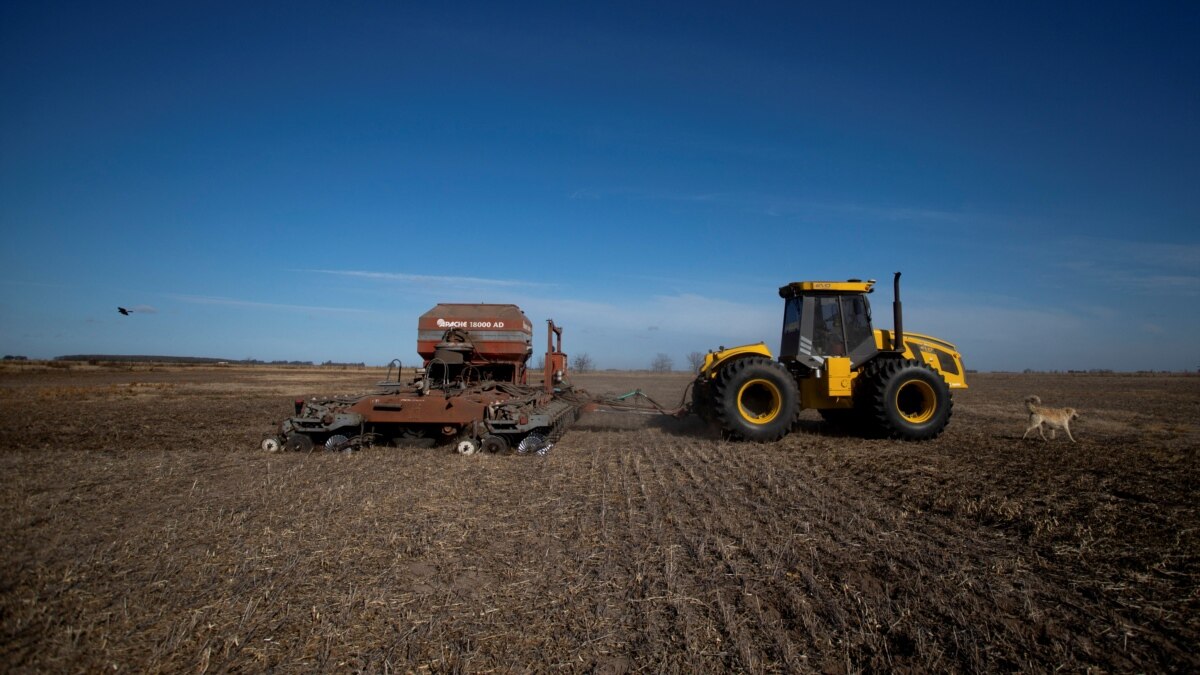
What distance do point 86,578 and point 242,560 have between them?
0.91 meters

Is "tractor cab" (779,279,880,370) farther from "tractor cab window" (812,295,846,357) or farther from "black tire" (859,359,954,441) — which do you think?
"black tire" (859,359,954,441)

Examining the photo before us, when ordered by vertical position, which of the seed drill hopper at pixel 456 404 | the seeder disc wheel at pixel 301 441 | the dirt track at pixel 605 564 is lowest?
the dirt track at pixel 605 564

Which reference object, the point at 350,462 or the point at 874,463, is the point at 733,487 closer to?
the point at 874,463

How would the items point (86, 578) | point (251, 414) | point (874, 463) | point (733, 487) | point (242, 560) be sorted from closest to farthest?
1. point (86, 578)
2. point (242, 560)
3. point (733, 487)
4. point (874, 463)
5. point (251, 414)

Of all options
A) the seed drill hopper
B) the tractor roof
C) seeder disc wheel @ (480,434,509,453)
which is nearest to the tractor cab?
the tractor roof

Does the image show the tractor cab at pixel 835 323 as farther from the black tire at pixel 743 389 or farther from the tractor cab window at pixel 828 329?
the black tire at pixel 743 389

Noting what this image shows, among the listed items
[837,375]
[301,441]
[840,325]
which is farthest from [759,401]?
[301,441]

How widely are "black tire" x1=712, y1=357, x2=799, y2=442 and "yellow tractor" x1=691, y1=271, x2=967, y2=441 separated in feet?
0.06

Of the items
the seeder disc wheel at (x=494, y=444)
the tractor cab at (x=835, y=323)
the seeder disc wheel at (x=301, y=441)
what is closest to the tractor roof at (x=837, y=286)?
the tractor cab at (x=835, y=323)

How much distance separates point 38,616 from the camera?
11.2 feet

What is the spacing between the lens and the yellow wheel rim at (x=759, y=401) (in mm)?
10250

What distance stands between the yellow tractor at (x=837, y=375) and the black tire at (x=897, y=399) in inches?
0.7

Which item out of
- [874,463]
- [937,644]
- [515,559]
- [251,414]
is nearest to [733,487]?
[874,463]

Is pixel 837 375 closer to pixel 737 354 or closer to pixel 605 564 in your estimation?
pixel 737 354
